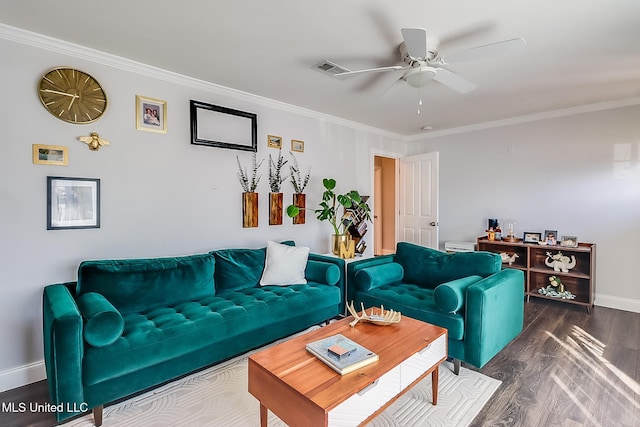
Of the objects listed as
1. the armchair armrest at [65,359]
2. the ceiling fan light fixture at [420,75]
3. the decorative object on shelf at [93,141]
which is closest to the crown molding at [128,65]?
the decorative object on shelf at [93,141]

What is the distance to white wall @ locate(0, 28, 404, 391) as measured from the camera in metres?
2.23

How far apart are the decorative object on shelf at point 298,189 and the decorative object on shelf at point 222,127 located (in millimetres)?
590

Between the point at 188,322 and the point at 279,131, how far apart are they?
246cm

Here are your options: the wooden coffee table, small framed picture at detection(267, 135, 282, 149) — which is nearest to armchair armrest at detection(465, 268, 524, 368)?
the wooden coffee table

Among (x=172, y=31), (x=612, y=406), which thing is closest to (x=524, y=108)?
(x=612, y=406)

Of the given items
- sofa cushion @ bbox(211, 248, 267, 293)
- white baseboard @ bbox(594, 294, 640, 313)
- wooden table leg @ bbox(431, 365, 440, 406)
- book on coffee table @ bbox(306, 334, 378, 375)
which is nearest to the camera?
book on coffee table @ bbox(306, 334, 378, 375)

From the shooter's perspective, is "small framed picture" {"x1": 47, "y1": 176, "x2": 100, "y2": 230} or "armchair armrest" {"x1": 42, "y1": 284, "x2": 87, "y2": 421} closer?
"armchair armrest" {"x1": 42, "y1": 284, "x2": 87, "y2": 421}

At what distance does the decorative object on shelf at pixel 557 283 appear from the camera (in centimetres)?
402

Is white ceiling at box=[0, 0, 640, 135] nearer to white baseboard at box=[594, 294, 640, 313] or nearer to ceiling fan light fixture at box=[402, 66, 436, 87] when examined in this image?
ceiling fan light fixture at box=[402, 66, 436, 87]

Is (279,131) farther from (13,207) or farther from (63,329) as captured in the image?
(63,329)

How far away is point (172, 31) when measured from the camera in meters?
2.21

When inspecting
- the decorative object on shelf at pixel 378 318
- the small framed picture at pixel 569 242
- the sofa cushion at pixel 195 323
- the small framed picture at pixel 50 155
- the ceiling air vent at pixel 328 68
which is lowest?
the sofa cushion at pixel 195 323

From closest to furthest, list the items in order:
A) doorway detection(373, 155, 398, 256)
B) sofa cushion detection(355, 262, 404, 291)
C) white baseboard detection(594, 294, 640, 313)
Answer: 1. sofa cushion detection(355, 262, 404, 291)
2. white baseboard detection(594, 294, 640, 313)
3. doorway detection(373, 155, 398, 256)

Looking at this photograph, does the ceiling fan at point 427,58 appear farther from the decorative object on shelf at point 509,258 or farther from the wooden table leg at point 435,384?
the decorative object on shelf at point 509,258
